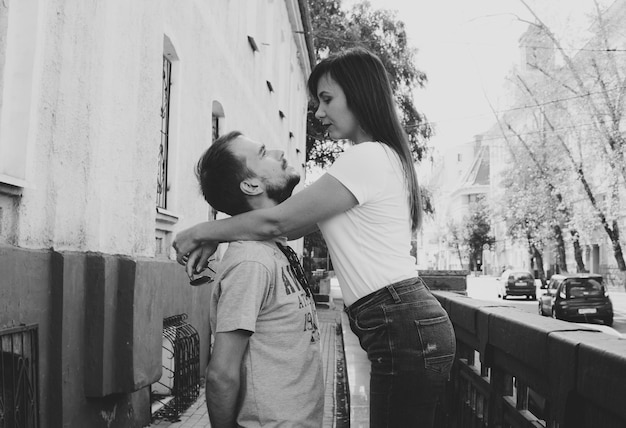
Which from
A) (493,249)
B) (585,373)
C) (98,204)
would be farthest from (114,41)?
(493,249)

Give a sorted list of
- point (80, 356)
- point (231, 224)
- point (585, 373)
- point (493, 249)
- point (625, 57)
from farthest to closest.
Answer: point (493, 249) → point (625, 57) → point (80, 356) → point (231, 224) → point (585, 373)

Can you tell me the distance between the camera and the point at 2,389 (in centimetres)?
374

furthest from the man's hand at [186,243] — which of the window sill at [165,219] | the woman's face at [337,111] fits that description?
the window sill at [165,219]

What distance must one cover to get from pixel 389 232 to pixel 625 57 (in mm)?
25612

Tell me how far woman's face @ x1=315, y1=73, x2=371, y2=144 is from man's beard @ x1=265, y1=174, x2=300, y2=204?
0.71 ft

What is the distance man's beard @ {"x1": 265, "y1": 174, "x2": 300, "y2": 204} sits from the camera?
2266 mm

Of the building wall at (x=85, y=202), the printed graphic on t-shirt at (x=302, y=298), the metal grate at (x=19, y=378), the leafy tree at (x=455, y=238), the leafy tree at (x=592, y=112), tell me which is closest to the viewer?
the printed graphic on t-shirt at (x=302, y=298)

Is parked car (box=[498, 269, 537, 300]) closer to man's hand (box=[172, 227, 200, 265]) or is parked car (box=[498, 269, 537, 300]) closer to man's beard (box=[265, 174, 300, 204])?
man's beard (box=[265, 174, 300, 204])

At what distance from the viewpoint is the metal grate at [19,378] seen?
12.3 feet

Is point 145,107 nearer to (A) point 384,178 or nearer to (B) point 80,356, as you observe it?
(B) point 80,356

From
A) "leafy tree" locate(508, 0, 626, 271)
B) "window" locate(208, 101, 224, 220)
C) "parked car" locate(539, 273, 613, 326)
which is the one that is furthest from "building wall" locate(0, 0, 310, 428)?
"leafy tree" locate(508, 0, 626, 271)

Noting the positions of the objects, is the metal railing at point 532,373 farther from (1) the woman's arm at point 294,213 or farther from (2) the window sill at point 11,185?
(2) the window sill at point 11,185

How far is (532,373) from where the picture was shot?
238cm

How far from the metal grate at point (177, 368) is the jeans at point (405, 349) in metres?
4.57
